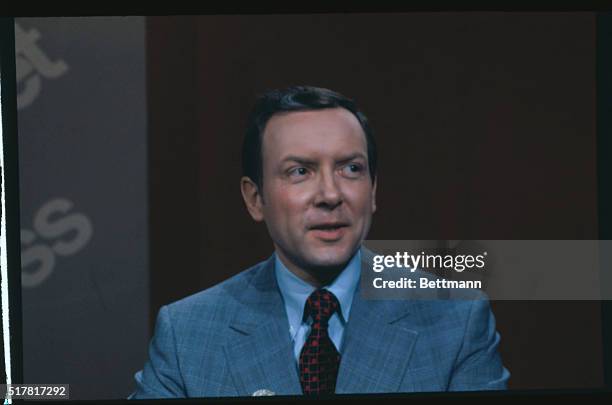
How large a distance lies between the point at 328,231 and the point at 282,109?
61 cm

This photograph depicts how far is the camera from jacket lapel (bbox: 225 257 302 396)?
142 inches

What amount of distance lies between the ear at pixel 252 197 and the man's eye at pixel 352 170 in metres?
0.43

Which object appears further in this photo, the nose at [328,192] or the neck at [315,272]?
the neck at [315,272]

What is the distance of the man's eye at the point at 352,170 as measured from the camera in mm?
3586

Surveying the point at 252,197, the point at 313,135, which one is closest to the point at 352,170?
the point at 313,135

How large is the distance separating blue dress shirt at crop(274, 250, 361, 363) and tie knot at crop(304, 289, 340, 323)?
0.02 meters

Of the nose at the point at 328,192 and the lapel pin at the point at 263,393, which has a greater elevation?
the nose at the point at 328,192

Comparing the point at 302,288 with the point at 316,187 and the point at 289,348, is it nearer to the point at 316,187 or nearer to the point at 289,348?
the point at 289,348

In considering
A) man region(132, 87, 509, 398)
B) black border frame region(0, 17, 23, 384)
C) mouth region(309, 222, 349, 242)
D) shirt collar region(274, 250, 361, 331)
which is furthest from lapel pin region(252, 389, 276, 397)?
black border frame region(0, 17, 23, 384)

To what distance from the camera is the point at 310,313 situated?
3.66m

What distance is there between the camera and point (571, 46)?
12.3 feet

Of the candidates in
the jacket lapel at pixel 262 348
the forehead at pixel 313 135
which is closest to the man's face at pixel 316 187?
the forehead at pixel 313 135

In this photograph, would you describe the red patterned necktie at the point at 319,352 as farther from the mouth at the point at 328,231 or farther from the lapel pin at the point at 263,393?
the mouth at the point at 328,231

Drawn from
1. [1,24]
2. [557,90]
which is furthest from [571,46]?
[1,24]
